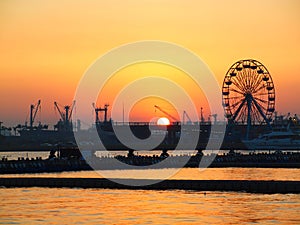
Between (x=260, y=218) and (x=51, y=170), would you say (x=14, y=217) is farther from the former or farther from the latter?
(x=51, y=170)

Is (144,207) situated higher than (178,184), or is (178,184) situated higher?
(178,184)

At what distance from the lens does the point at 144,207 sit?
68062 mm

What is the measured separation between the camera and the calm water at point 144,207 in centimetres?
6034

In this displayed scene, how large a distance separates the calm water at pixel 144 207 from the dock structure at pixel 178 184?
7.17 ft

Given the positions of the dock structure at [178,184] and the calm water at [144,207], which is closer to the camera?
the calm water at [144,207]

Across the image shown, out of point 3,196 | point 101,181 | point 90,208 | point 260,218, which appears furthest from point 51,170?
point 260,218

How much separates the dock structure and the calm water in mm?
2186

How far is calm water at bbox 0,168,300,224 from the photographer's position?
60344 millimetres

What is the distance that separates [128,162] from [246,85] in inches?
2369

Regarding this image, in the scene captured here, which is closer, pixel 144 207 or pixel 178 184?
pixel 144 207

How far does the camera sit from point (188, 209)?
6644 centimetres

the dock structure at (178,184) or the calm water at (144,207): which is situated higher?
the dock structure at (178,184)

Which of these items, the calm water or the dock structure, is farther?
the dock structure

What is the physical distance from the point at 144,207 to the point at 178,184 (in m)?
16.6
